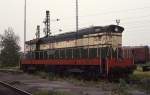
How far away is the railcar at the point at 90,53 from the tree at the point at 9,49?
41334mm

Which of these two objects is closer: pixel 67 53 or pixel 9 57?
pixel 67 53

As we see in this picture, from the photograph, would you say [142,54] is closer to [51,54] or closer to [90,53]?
[51,54]

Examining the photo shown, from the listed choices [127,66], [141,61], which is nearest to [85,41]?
[127,66]

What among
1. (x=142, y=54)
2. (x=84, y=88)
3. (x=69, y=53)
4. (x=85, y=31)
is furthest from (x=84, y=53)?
(x=142, y=54)

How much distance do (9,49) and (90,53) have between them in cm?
5191

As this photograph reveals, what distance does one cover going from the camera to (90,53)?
28.6 m

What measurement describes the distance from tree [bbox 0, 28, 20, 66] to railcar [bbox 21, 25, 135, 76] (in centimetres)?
4133

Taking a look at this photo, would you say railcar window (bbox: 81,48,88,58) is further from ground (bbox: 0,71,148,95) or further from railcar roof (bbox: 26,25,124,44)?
ground (bbox: 0,71,148,95)

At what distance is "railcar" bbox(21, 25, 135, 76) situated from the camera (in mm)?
27109

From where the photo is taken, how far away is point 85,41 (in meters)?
29.6

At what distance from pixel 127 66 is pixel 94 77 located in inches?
92.3

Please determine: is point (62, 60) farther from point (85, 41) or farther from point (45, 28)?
point (45, 28)

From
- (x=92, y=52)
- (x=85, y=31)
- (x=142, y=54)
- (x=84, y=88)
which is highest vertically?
(x=85, y=31)

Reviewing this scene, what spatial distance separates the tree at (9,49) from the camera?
77188mm
